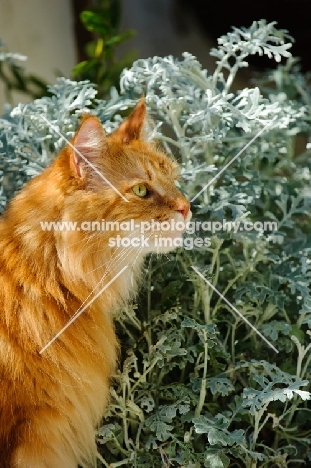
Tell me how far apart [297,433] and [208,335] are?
0.30 m

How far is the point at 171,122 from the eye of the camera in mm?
1257

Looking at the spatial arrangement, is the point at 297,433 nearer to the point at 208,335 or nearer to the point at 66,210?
the point at 208,335

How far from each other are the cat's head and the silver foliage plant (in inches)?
6.7

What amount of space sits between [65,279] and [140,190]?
0.61ft

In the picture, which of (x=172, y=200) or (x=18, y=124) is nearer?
(x=172, y=200)

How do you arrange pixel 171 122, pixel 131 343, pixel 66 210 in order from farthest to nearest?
pixel 171 122 < pixel 131 343 < pixel 66 210

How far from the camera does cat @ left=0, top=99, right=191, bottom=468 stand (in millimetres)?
912

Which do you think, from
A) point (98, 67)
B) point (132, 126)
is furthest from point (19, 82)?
point (132, 126)

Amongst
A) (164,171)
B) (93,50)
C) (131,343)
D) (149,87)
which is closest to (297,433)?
(131,343)

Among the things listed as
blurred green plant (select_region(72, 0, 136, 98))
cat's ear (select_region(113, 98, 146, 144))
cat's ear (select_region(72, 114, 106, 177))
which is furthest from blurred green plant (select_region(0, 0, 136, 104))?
cat's ear (select_region(72, 114, 106, 177))

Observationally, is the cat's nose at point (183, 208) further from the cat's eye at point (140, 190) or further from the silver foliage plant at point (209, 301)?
the silver foliage plant at point (209, 301)

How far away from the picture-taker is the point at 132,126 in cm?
101

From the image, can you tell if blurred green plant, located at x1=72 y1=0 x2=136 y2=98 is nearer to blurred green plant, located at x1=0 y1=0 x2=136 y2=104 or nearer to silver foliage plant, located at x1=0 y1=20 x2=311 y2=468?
blurred green plant, located at x1=0 y1=0 x2=136 y2=104

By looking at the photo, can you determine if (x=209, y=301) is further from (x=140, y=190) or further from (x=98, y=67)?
(x=98, y=67)
